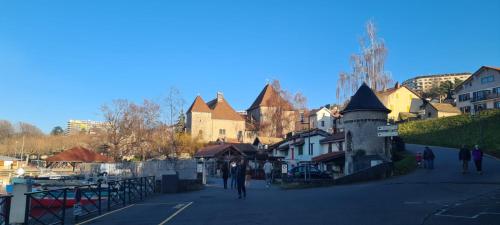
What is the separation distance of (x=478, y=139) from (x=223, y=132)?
6962 centimetres

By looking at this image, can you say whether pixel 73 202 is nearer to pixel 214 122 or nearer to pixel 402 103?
pixel 402 103

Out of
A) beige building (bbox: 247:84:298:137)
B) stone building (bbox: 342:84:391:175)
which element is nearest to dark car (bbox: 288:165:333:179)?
stone building (bbox: 342:84:391:175)

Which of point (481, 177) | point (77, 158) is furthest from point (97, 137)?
point (481, 177)

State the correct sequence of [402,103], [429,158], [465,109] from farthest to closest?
[402,103]
[465,109]
[429,158]

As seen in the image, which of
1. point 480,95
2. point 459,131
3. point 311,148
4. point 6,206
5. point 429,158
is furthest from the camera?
point 480,95

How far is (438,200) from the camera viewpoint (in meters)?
17.2

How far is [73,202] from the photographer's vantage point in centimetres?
1727

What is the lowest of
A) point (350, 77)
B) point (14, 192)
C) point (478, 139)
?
point (14, 192)

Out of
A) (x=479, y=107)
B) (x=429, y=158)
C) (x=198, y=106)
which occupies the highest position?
(x=198, y=106)

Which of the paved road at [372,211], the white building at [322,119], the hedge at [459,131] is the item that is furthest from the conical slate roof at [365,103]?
the white building at [322,119]

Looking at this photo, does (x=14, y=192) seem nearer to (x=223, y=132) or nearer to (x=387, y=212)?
(x=387, y=212)

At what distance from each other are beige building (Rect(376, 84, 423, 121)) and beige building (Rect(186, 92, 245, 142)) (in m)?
36.2

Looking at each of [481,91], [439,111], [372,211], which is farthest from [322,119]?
[372,211]

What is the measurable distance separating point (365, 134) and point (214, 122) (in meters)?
75.1
